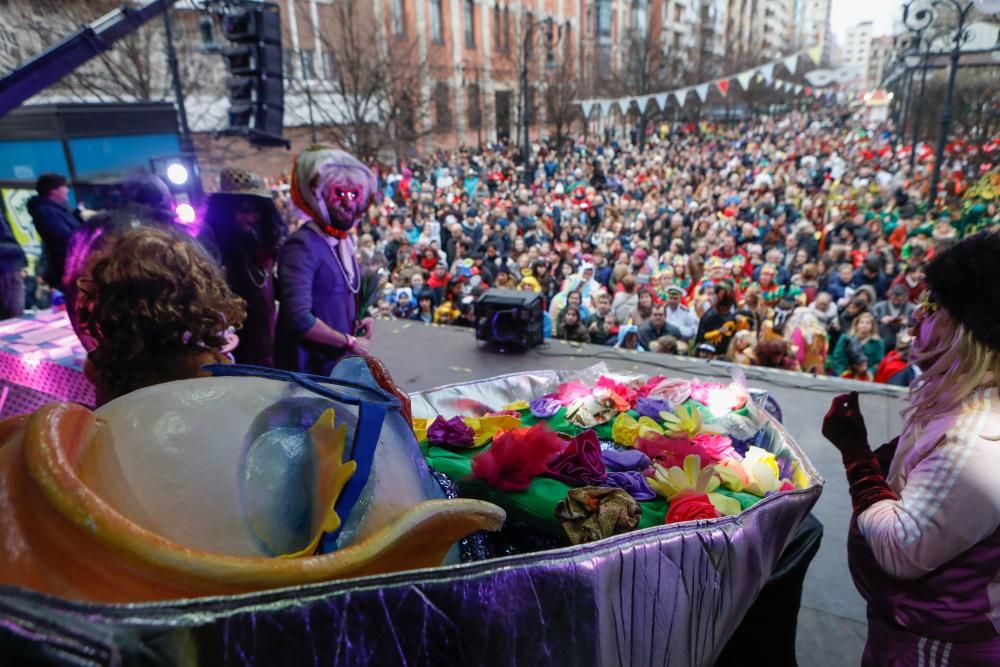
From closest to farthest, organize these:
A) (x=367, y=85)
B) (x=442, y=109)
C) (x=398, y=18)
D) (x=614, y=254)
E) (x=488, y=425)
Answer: (x=488, y=425), (x=614, y=254), (x=367, y=85), (x=398, y=18), (x=442, y=109)

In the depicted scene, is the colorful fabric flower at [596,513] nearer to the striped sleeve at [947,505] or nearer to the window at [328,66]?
the striped sleeve at [947,505]

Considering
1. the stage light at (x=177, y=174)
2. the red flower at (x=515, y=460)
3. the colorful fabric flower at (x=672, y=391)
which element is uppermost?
the stage light at (x=177, y=174)

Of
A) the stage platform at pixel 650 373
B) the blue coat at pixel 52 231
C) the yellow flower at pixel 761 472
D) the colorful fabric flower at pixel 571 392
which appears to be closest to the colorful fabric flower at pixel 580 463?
the yellow flower at pixel 761 472

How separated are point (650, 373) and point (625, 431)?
8.76ft

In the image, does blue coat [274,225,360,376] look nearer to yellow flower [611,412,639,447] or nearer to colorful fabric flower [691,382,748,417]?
yellow flower [611,412,639,447]

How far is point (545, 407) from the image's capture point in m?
2.52

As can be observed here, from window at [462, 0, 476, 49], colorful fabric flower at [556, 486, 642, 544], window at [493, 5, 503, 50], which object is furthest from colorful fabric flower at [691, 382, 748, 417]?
window at [493, 5, 503, 50]

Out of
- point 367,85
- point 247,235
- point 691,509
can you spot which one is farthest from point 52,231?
point 367,85

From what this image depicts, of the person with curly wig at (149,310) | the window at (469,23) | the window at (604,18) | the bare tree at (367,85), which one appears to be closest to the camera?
the person with curly wig at (149,310)

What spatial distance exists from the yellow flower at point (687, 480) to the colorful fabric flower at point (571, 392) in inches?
26.3

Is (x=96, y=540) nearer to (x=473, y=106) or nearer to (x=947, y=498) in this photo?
(x=947, y=498)

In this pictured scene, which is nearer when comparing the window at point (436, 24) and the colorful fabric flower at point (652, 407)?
the colorful fabric flower at point (652, 407)

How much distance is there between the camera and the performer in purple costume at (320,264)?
2.77 meters

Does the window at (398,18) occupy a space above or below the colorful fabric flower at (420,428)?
above
